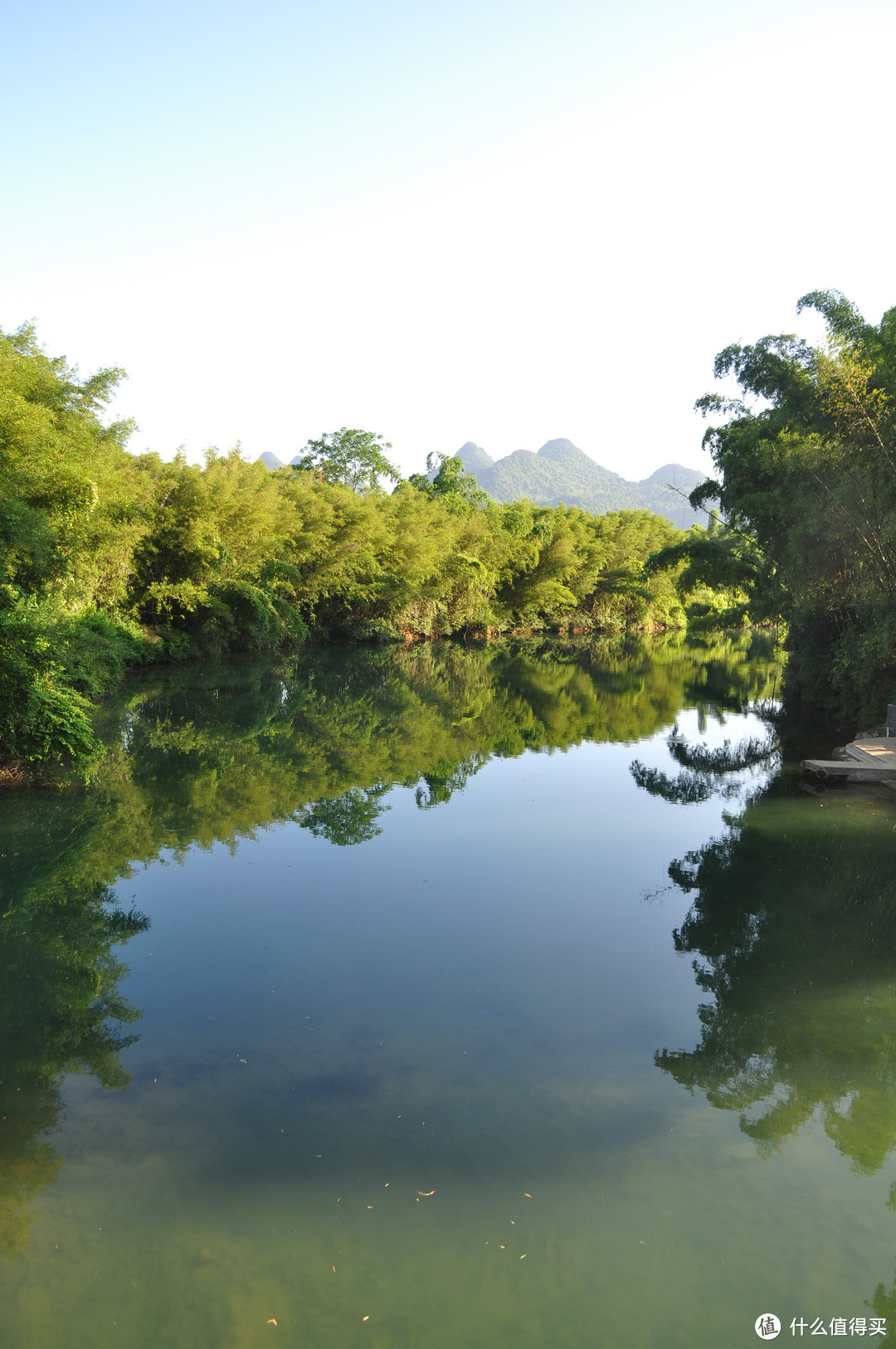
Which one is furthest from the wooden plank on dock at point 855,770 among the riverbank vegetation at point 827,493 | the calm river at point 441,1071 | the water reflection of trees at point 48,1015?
the water reflection of trees at point 48,1015

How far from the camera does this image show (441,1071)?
453cm

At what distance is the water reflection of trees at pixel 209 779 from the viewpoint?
15.9ft

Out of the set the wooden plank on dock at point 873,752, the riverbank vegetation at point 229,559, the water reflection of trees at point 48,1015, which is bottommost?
the water reflection of trees at point 48,1015

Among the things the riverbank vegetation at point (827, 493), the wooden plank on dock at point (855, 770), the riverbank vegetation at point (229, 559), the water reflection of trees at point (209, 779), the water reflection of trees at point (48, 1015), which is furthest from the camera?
the riverbank vegetation at point (827, 493)

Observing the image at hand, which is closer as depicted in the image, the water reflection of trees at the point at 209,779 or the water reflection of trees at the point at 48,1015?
the water reflection of trees at the point at 48,1015

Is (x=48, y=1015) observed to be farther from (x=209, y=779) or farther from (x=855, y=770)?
(x=855, y=770)

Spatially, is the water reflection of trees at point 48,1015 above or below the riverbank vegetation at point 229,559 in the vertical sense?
below

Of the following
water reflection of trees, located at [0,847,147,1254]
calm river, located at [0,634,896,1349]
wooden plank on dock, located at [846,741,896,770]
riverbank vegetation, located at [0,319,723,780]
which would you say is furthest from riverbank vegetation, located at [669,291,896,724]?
water reflection of trees, located at [0,847,147,1254]

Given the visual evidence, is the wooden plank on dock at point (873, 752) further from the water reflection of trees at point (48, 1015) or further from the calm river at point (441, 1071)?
the water reflection of trees at point (48, 1015)

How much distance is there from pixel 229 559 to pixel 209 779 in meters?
16.1

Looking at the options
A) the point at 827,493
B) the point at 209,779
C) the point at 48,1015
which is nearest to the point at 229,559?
the point at 209,779

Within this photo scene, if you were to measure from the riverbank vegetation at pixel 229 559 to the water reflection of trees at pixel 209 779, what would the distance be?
3.86 ft

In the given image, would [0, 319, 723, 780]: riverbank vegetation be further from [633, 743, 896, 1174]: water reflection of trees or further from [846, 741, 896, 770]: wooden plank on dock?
[846, 741, 896, 770]: wooden plank on dock

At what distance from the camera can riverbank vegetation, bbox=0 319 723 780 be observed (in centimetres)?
952
